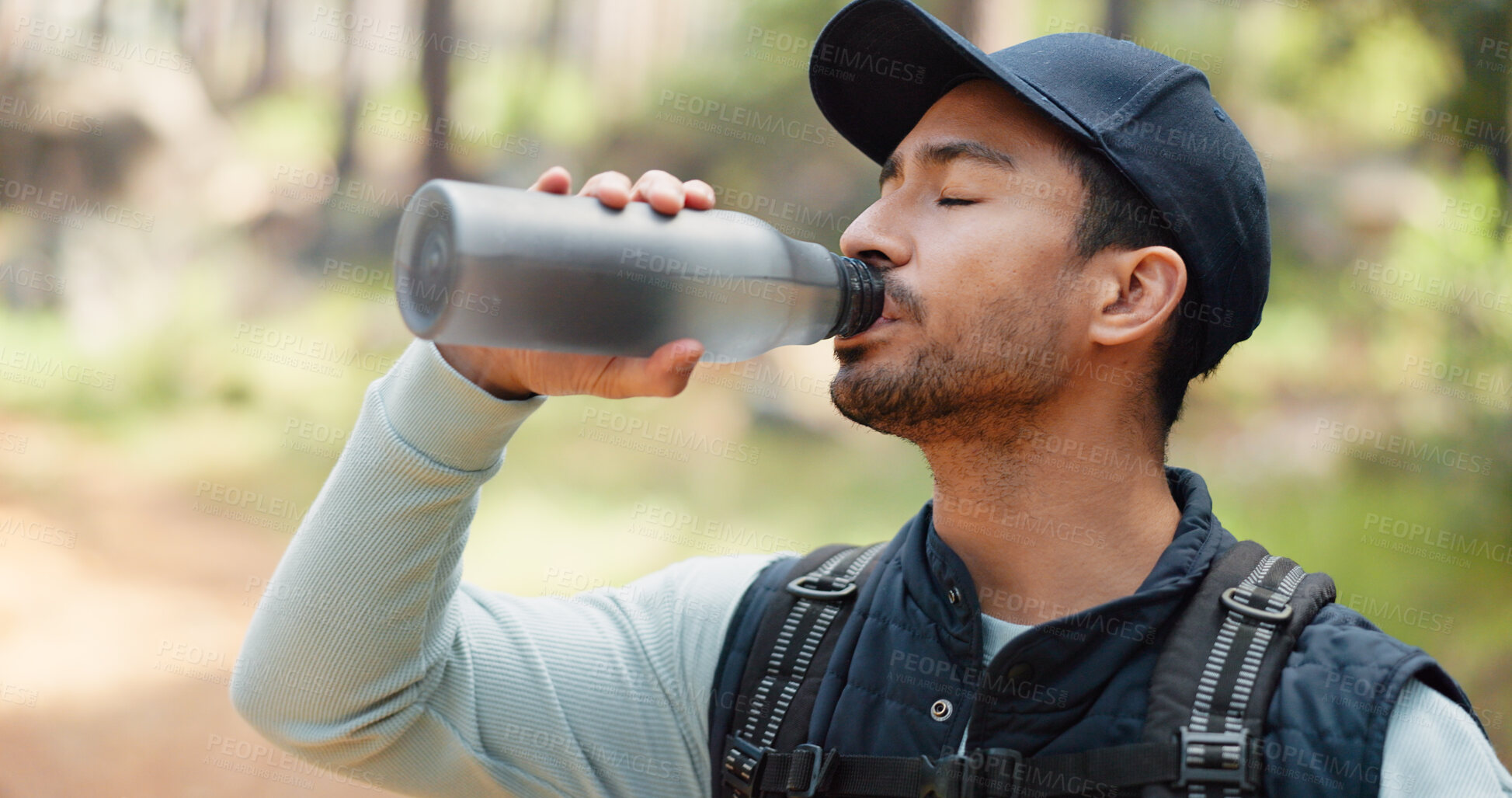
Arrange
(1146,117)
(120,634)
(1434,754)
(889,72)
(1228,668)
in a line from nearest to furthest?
(1434,754) < (1228,668) < (1146,117) < (889,72) < (120,634)

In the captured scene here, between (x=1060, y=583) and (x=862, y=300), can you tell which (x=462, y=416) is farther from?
(x=1060, y=583)

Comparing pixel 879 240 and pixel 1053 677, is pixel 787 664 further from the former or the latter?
pixel 879 240

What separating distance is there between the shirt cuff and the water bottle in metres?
0.15

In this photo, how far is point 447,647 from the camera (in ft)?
5.75

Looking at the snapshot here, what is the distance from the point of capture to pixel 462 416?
1581 mm

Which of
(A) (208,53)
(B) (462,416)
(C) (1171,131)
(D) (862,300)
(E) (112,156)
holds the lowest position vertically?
(E) (112,156)

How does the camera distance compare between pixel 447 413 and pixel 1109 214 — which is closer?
pixel 447 413

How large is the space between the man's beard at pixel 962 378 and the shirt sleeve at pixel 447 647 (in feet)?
1.29

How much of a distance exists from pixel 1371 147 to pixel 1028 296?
8.97 metres

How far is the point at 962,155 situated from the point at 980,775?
3.01ft

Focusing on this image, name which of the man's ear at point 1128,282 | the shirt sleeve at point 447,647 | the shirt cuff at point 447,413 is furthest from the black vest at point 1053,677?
the shirt cuff at point 447,413

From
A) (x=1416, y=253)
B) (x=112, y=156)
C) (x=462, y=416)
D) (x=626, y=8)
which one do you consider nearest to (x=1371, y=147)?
(x=1416, y=253)

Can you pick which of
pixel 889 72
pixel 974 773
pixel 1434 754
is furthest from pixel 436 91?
pixel 1434 754

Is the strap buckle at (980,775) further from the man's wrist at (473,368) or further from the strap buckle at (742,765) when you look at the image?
the man's wrist at (473,368)
